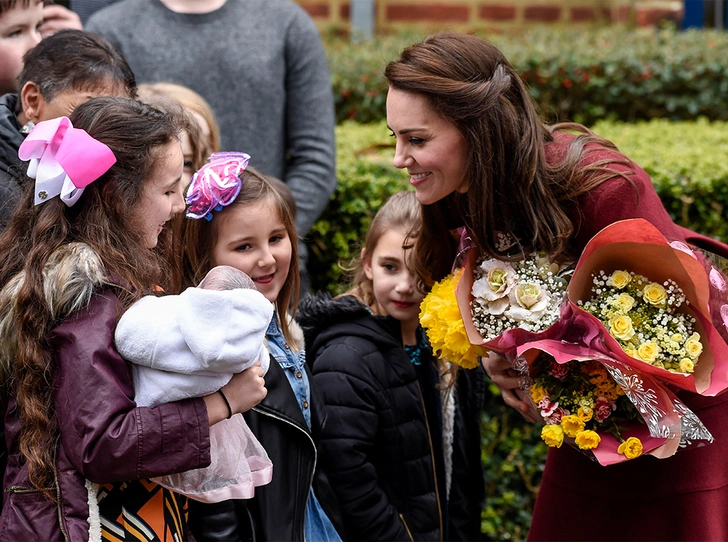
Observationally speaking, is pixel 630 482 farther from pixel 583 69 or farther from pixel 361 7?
pixel 361 7

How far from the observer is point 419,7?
802cm

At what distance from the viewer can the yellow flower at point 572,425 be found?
2.51 metres

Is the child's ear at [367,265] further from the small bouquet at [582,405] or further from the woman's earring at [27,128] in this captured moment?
the woman's earring at [27,128]

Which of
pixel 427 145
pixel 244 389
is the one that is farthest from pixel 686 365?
pixel 244 389

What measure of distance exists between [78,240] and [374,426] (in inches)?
48.9

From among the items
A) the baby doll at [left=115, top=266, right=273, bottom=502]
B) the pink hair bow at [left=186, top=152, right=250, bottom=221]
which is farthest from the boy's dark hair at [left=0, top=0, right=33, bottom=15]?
the baby doll at [left=115, top=266, right=273, bottom=502]

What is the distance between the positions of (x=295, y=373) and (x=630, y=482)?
108cm

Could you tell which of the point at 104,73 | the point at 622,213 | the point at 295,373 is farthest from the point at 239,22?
the point at 622,213

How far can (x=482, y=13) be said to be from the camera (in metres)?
7.94

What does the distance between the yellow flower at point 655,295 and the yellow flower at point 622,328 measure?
0.28 feet

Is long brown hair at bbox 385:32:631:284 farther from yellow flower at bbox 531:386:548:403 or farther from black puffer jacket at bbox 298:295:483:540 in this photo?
black puffer jacket at bbox 298:295:483:540

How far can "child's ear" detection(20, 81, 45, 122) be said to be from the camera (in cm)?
291

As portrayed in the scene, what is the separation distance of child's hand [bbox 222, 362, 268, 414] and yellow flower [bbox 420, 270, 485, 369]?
653 millimetres

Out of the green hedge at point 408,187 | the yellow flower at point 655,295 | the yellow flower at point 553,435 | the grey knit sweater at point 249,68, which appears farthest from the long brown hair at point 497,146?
the green hedge at point 408,187
